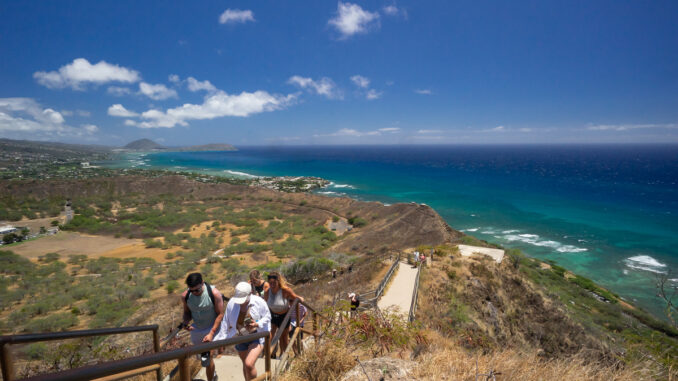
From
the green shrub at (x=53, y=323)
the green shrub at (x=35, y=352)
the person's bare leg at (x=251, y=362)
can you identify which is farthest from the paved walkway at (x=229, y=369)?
the green shrub at (x=53, y=323)

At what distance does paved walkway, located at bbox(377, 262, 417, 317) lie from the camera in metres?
10.2

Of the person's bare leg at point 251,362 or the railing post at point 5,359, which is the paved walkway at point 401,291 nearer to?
the person's bare leg at point 251,362

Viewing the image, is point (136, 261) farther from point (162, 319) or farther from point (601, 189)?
point (601, 189)

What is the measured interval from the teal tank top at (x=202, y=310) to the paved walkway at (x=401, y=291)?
6.26m

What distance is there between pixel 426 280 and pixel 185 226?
34197 mm

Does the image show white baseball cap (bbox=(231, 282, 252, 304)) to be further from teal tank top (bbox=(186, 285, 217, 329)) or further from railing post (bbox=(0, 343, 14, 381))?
railing post (bbox=(0, 343, 14, 381))

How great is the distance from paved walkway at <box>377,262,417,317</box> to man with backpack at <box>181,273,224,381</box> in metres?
6.22

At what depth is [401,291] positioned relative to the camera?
11.5 meters

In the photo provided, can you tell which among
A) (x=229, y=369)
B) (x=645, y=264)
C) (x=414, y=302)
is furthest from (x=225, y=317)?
(x=645, y=264)

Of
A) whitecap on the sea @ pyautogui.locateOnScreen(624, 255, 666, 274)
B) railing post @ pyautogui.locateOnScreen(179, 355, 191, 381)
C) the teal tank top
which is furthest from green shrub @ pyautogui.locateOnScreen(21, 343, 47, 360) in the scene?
whitecap on the sea @ pyautogui.locateOnScreen(624, 255, 666, 274)

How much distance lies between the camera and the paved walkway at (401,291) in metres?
10.2

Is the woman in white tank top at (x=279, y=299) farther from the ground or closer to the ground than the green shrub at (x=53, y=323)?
farther from the ground

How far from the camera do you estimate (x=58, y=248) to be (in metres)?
27.1

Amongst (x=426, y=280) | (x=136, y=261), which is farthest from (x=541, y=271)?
(x=136, y=261)
